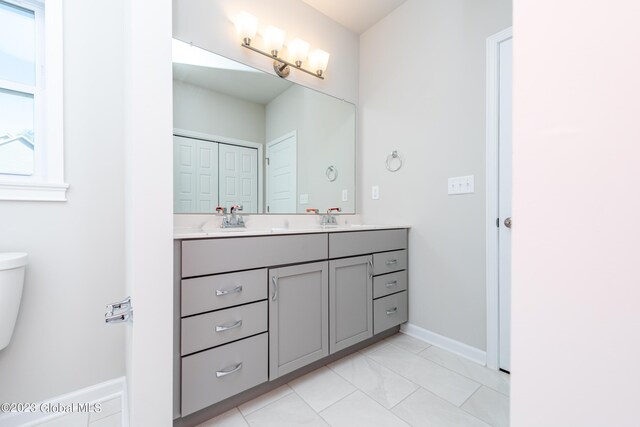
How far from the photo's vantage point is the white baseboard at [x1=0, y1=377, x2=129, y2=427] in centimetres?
117

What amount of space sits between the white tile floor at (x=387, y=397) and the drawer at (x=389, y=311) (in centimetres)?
21

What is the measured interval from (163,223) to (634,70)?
110 cm

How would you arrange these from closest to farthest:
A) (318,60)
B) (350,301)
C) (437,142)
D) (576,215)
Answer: (576,215), (350,301), (437,142), (318,60)

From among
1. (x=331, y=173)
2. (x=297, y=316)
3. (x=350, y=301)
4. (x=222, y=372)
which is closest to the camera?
(x=222, y=372)

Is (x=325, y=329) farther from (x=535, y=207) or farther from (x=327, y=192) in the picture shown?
(x=535, y=207)

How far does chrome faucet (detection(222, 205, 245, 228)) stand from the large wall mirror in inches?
2.7

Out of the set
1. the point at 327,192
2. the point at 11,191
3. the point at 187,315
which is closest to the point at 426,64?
the point at 327,192


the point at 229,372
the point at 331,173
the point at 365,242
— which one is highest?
the point at 331,173

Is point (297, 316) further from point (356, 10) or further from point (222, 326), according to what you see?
point (356, 10)

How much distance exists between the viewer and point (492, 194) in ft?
5.38

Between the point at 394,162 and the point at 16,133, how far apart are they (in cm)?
229

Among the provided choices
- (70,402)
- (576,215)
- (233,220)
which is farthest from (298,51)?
(70,402)

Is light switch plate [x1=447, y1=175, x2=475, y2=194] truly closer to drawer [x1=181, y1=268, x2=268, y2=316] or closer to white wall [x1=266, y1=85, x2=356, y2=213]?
white wall [x1=266, y1=85, x2=356, y2=213]

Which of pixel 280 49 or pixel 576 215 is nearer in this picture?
pixel 576 215
